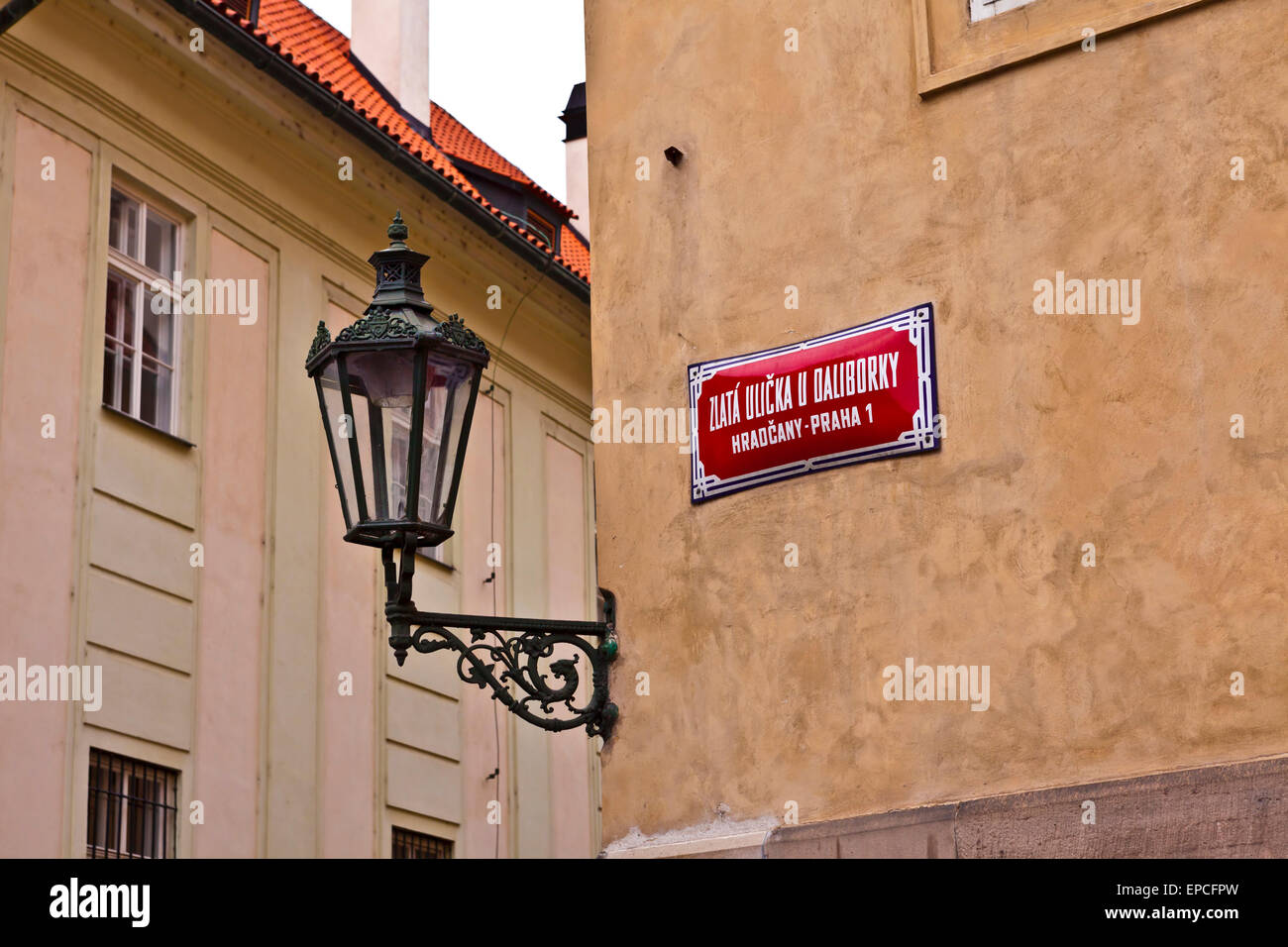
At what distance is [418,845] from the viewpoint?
16.4 metres

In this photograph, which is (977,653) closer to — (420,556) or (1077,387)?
(1077,387)

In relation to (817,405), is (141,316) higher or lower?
higher

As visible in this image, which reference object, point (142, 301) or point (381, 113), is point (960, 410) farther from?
point (381, 113)

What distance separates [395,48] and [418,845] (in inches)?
293

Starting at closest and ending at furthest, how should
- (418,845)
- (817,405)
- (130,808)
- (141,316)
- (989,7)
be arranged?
(817,405)
(989,7)
(130,808)
(141,316)
(418,845)

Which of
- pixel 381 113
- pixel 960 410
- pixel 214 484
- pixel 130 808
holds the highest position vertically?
pixel 381 113

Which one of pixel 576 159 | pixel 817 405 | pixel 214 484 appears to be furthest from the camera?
pixel 576 159

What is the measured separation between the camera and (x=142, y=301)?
14.4 m

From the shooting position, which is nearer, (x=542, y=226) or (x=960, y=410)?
(x=960, y=410)

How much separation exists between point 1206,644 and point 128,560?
8.89 m

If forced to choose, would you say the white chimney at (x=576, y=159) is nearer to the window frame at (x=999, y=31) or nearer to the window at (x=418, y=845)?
the window at (x=418, y=845)

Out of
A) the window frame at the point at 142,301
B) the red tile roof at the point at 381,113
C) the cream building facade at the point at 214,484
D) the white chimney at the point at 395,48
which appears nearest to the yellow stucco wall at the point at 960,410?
the cream building facade at the point at 214,484

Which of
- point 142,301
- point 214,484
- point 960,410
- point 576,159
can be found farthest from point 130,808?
point 576,159

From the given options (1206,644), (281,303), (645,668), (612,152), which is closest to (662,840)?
(645,668)
